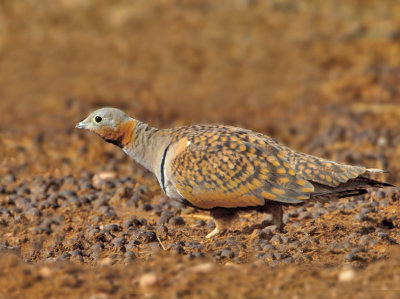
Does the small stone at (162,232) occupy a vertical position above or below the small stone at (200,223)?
above

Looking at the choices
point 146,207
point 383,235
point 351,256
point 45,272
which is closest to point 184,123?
point 146,207

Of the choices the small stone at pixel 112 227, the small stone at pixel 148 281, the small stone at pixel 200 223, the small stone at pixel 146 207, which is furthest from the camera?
the small stone at pixel 146 207

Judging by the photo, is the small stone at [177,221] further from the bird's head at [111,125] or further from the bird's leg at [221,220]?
the bird's head at [111,125]

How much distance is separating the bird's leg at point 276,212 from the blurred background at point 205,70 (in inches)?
138

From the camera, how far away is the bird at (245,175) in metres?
6.04

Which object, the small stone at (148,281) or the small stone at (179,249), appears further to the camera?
the small stone at (179,249)

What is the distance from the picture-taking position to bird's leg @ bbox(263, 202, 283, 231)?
629cm

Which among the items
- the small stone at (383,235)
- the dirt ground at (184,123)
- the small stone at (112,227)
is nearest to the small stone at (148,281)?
the dirt ground at (184,123)

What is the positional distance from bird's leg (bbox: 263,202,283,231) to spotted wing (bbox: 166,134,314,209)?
0.79ft

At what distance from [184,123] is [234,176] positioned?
18.9ft

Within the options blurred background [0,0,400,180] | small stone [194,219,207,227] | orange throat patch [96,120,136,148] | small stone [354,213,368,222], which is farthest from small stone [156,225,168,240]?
blurred background [0,0,400,180]

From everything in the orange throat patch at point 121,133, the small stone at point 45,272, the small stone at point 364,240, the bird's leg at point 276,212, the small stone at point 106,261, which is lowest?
the small stone at point 364,240

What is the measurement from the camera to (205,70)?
13766mm

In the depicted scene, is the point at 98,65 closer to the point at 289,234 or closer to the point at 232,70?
the point at 232,70
